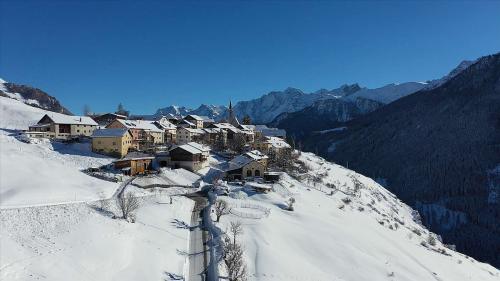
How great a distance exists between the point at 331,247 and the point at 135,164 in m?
35.8

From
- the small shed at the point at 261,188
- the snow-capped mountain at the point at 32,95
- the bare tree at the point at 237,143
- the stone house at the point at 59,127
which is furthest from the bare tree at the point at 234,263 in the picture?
the snow-capped mountain at the point at 32,95

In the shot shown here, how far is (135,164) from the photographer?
61875mm

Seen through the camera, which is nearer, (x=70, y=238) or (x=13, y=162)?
(x=70, y=238)

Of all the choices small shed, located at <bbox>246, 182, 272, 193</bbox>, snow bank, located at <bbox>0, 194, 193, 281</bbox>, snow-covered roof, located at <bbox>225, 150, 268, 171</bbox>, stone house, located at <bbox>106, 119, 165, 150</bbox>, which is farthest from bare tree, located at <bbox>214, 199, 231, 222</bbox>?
stone house, located at <bbox>106, 119, 165, 150</bbox>

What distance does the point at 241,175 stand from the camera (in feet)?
228

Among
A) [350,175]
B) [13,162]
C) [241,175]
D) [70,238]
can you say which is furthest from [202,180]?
[350,175]

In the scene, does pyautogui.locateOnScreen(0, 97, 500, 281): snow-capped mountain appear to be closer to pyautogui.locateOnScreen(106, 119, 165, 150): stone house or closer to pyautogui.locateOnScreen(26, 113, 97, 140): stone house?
pyautogui.locateOnScreen(26, 113, 97, 140): stone house

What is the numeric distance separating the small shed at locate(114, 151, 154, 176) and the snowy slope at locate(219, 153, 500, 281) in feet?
53.5

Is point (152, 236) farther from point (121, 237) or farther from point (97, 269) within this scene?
point (97, 269)

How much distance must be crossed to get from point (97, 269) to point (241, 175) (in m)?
42.3

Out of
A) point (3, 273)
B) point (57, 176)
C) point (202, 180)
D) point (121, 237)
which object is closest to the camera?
point (3, 273)

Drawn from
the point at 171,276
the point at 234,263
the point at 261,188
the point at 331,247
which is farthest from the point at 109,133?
the point at 234,263

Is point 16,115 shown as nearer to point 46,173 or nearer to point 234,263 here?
point 46,173

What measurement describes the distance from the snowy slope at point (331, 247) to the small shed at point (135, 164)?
A: 53.5 ft
